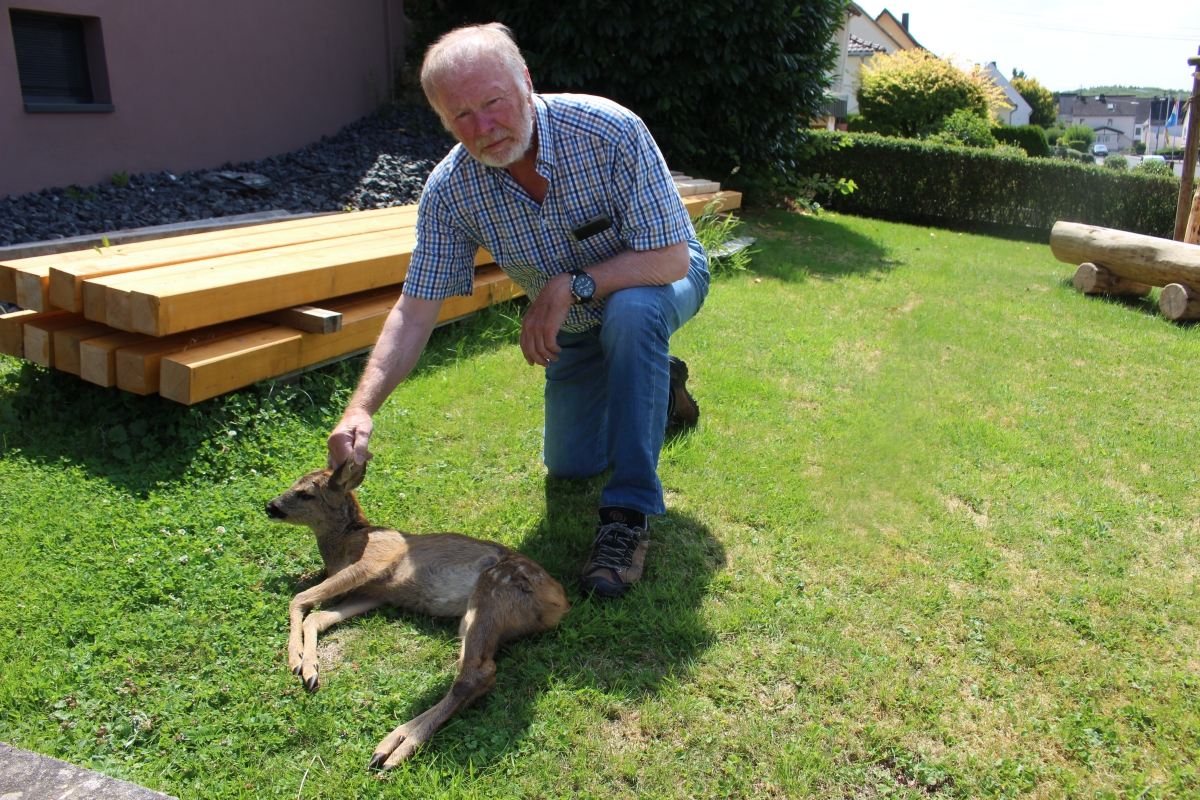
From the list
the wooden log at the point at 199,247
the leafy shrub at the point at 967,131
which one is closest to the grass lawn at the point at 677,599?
the wooden log at the point at 199,247

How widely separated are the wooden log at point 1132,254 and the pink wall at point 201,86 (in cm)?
815

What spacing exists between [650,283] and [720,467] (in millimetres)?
1312

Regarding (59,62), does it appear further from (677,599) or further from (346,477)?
(677,599)

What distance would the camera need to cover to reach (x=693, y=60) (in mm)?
10297

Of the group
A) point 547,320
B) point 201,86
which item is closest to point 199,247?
point 547,320

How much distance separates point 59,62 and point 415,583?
654cm

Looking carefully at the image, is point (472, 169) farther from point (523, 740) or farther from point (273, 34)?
point (273, 34)

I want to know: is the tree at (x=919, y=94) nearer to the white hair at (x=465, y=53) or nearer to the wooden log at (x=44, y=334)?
the white hair at (x=465, y=53)

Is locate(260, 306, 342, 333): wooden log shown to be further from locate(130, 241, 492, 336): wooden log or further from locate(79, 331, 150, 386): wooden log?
locate(79, 331, 150, 386): wooden log

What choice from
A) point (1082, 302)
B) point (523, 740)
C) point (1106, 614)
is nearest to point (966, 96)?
point (1082, 302)

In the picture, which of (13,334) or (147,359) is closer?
(147,359)

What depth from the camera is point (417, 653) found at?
9.41ft

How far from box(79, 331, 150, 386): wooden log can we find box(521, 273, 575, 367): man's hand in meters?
2.07

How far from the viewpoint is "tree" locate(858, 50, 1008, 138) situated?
21234 mm
